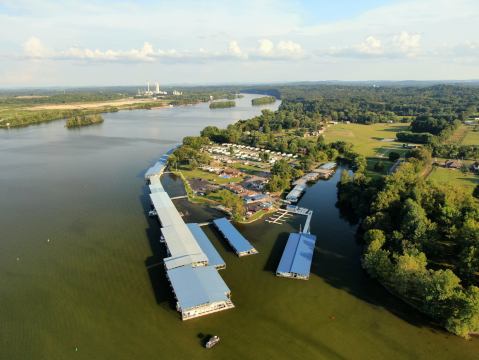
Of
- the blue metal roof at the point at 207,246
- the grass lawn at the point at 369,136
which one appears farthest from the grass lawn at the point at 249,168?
the grass lawn at the point at 369,136

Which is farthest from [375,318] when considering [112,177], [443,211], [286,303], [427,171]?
[112,177]

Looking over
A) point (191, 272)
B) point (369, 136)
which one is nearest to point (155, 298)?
point (191, 272)

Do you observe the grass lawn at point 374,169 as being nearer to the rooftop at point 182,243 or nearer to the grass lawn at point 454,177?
the grass lawn at point 454,177

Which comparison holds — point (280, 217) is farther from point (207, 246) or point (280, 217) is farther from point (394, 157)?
point (394, 157)

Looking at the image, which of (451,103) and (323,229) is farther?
(451,103)

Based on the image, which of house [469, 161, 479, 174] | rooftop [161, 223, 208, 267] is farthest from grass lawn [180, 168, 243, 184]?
house [469, 161, 479, 174]

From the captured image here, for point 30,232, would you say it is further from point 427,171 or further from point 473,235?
point 427,171
